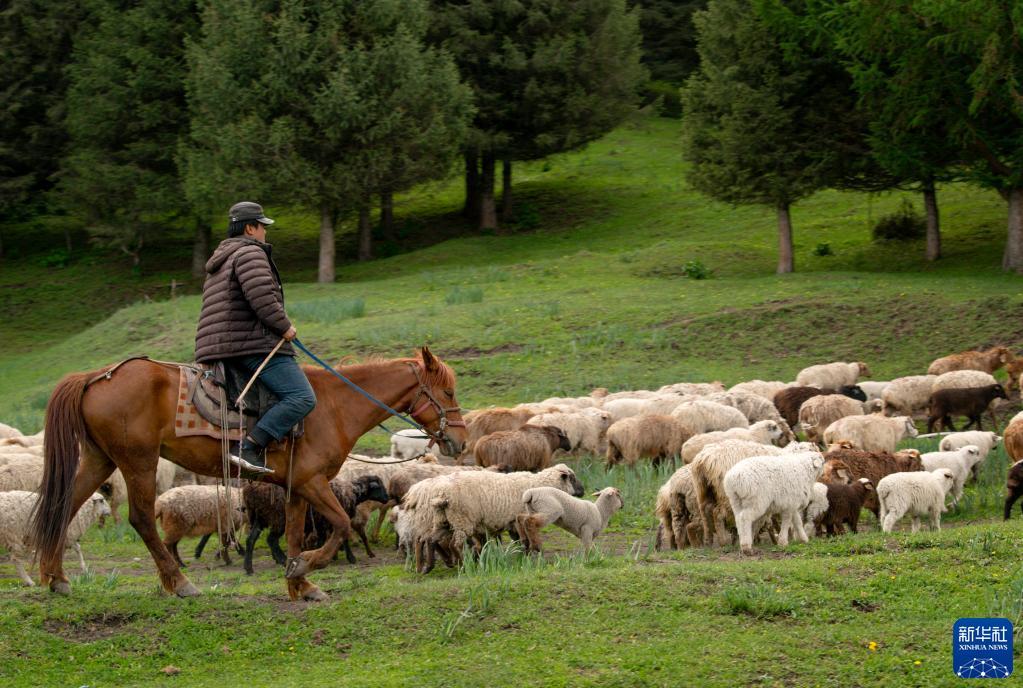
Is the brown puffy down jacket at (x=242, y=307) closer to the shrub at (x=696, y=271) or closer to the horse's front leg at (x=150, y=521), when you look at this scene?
the horse's front leg at (x=150, y=521)

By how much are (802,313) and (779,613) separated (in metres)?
17.4

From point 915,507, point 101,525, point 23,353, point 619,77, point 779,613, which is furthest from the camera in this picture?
point 619,77

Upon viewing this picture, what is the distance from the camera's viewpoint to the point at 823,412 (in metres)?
17.1

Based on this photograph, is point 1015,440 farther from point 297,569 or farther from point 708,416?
point 297,569

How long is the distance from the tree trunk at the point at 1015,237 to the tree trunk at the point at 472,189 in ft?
66.6

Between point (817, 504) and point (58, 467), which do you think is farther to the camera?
point (817, 504)

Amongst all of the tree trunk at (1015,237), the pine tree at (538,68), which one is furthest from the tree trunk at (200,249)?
the tree trunk at (1015,237)

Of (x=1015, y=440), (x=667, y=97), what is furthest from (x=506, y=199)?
(x=1015, y=440)

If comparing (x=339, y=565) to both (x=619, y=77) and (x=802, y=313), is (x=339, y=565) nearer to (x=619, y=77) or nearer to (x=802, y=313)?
(x=802, y=313)

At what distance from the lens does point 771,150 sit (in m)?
31.5

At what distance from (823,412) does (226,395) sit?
34.0ft

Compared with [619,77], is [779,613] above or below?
below

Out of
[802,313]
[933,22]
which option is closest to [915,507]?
[802,313]

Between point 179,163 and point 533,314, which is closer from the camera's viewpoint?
point 533,314
